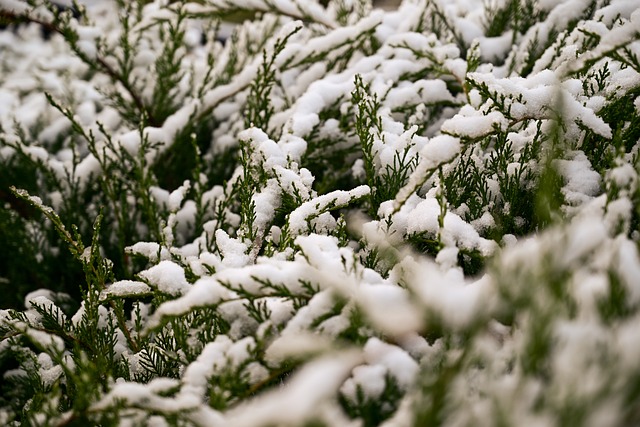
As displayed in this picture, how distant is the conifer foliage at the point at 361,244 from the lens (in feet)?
2.05

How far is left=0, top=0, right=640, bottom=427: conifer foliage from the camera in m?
0.62

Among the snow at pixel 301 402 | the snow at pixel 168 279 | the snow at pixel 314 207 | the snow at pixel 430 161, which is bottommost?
the snow at pixel 301 402

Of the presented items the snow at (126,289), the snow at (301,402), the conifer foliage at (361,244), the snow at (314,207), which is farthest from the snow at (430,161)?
the snow at (126,289)

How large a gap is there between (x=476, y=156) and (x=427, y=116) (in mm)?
537

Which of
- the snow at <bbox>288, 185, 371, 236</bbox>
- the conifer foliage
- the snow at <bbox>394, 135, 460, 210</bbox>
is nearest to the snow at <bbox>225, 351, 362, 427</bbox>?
the conifer foliage

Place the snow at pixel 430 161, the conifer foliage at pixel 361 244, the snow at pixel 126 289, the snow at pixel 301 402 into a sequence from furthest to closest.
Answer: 1. the snow at pixel 126 289
2. the snow at pixel 430 161
3. the conifer foliage at pixel 361 244
4. the snow at pixel 301 402

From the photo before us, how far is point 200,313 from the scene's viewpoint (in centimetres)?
106

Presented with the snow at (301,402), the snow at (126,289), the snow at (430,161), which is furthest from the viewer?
the snow at (126,289)

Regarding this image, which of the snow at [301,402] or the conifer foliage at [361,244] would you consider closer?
the snow at [301,402]

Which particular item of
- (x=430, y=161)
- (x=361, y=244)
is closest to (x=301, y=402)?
(x=430, y=161)

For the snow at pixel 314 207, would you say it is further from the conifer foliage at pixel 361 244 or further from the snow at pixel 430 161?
the snow at pixel 430 161

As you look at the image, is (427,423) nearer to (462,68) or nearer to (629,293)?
(629,293)

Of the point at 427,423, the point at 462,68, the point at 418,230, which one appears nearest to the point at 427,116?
the point at 462,68

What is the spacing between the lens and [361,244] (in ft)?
3.88
